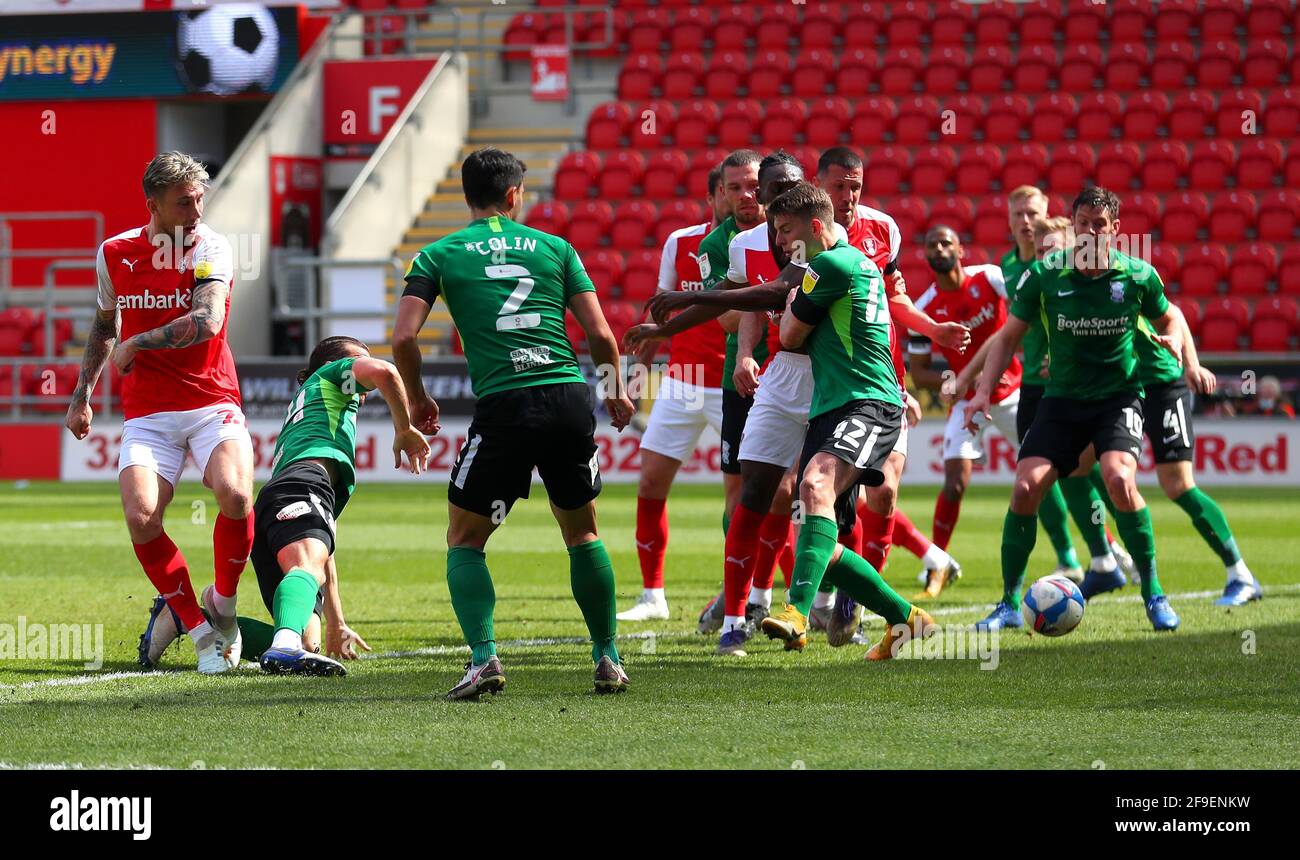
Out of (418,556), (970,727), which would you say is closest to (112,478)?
(418,556)

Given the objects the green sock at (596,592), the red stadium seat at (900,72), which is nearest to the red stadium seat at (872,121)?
the red stadium seat at (900,72)

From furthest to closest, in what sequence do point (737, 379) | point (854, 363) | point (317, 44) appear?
point (317, 44) < point (737, 379) < point (854, 363)

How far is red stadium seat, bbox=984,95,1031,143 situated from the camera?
81.1 feet

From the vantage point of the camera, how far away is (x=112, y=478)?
22.5 metres

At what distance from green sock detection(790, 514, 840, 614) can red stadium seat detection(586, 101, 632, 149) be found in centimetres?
1960

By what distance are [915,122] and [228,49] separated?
10.8 meters

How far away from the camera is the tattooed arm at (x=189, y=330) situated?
700 centimetres

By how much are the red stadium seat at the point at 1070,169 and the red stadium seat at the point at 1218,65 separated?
2641 mm

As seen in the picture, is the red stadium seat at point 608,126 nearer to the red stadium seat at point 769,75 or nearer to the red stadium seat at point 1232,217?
the red stadium seat at point 769,75

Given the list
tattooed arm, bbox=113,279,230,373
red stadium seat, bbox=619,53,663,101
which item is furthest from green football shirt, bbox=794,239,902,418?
red stadium seat, bbox=619,53,663,101

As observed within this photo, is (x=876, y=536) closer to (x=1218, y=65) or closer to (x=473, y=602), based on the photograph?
(x=473, y=602)

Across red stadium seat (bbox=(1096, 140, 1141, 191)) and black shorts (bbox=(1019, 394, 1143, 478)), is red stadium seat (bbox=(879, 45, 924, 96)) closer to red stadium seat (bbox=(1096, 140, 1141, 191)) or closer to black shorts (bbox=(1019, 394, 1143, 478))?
red stadium seat (bbox=(1096, 140, 1141, 191))

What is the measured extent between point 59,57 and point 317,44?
4605 mm
